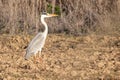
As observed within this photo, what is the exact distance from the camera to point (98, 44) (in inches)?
430

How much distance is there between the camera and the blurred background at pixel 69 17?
12623mm

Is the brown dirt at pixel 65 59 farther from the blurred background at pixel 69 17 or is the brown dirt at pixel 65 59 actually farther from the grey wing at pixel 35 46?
the blurred background at pixel 69 17

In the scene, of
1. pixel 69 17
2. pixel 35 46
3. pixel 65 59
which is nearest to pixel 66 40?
pixel 69 17

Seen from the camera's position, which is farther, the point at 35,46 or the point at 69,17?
the point at 69,17

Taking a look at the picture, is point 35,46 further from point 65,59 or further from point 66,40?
point 66,40

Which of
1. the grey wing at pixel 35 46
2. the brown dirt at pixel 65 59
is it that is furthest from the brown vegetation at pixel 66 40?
the grey wing at pixel 35 46

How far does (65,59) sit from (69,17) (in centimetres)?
386

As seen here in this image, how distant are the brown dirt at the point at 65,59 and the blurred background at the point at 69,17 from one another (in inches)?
26.5

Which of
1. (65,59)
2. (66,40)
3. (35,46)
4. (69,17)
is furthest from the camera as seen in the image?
(69,17)

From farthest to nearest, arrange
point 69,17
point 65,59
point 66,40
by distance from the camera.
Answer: point 69,17 → point 66,40 → point 65,59

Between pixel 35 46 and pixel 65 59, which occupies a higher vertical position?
pixel 35 46

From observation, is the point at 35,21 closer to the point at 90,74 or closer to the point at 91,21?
the point at 91,21

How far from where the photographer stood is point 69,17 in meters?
13.0

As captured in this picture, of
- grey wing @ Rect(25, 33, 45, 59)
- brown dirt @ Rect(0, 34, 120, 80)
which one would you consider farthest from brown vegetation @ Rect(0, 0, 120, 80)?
grey wing @ Rect(25, 33, 45, 59)
